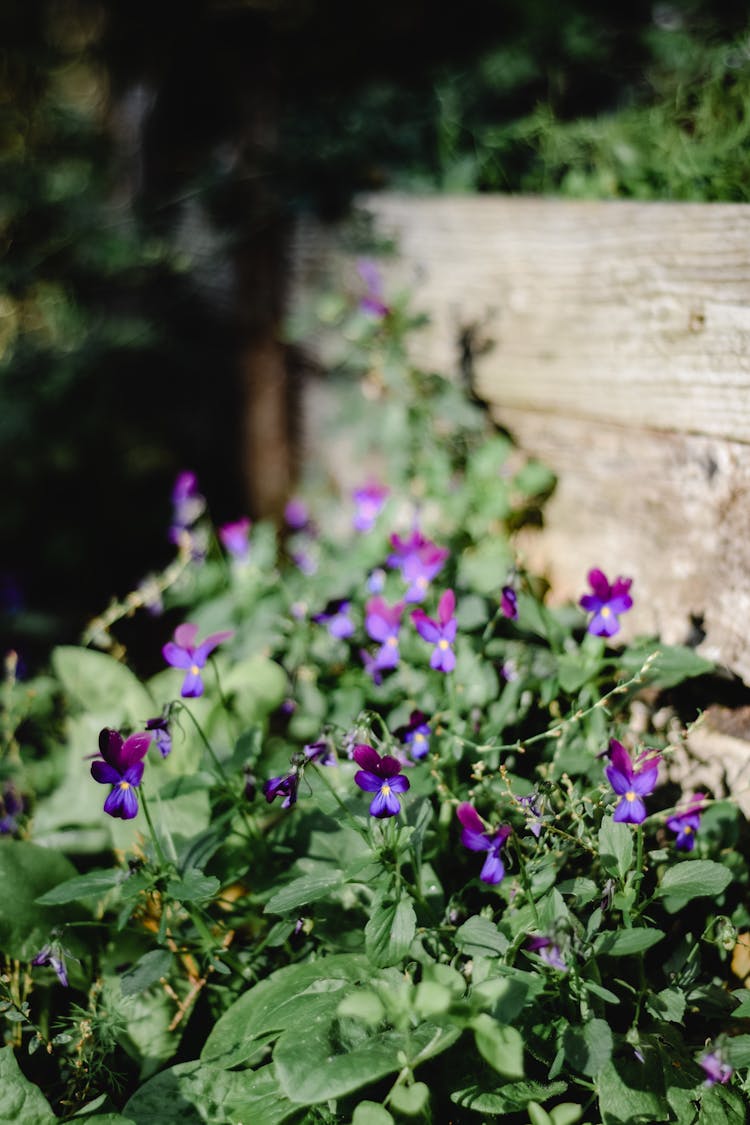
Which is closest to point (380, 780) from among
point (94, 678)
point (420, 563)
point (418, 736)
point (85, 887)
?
point (418, 736)

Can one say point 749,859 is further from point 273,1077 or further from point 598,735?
point 273,1077

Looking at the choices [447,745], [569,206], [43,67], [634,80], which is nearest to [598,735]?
[447,745]

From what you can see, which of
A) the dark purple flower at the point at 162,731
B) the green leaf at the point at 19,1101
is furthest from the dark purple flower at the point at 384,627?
the green leaf at the point at 19,1101

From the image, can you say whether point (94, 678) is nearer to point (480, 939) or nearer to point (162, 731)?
point (162, 731)

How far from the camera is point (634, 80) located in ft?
7.56

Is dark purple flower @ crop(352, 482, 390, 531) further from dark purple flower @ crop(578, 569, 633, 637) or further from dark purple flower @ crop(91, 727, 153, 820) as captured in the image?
dark purple flower @ crop(91, 727, 153, 820)

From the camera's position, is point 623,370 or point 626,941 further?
point 623,370

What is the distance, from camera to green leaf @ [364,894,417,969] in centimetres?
106

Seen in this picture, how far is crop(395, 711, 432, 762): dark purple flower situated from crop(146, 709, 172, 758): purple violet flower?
382mm

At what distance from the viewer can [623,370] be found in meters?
1.69

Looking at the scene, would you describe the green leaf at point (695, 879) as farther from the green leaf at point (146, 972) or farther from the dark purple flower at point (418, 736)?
the green leaf at point (146, 972)

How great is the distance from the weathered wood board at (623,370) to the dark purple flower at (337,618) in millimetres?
531

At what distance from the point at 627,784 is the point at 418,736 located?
1.26 ft

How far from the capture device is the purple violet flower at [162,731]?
47.3 inches
